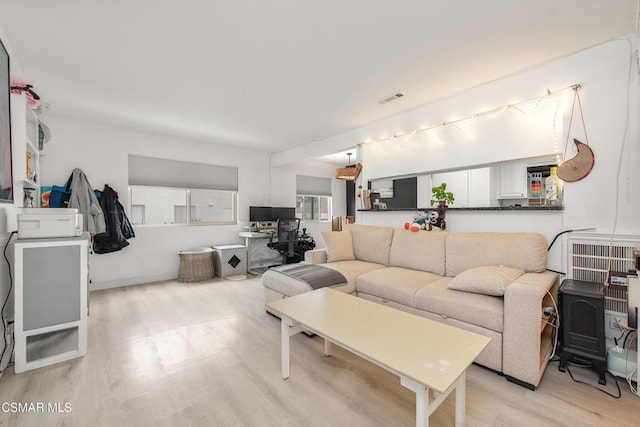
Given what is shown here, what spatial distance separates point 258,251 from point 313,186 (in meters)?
2.37

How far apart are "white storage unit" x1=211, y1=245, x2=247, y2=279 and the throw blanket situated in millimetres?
2209

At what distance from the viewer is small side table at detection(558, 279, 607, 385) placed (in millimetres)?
1812

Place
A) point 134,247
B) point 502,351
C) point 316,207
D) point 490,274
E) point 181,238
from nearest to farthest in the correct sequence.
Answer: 1. point 502,351
2. point 490,274
3. point 134,247
4. point 181,238
5. point 316,207

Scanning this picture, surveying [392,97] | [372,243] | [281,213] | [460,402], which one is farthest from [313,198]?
[460,402]

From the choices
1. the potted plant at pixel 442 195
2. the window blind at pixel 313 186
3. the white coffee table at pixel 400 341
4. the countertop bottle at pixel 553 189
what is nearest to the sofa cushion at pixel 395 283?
the white coffee table at pixel 400 341

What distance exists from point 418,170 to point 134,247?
449cm

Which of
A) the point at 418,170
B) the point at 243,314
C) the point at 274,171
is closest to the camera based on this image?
the point at 243,314

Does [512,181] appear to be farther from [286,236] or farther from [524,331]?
[286,236]

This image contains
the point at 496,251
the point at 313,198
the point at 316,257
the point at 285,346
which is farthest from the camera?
the point at 313,198

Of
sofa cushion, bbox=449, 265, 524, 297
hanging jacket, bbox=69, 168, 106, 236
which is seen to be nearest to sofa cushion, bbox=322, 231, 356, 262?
sofa cushion, bbox=449, 265, 524, 297

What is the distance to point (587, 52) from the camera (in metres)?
2.24

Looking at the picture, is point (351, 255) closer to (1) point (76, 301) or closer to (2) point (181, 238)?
(1) point (76, 301)

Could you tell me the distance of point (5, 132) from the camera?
198 centimetres

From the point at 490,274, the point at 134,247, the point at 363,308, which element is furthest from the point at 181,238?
the point at 490,274
